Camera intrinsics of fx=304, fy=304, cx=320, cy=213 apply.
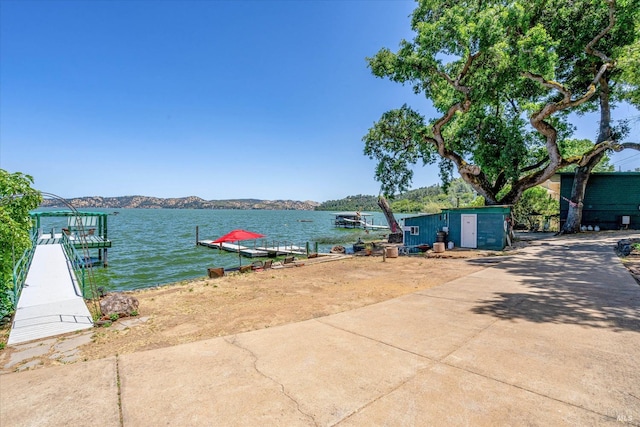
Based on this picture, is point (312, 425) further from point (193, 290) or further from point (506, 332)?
point (193, 290)

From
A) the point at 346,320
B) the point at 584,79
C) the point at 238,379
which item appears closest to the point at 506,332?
the point at 346,320

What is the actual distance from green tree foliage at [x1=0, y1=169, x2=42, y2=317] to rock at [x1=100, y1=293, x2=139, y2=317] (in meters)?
2.24

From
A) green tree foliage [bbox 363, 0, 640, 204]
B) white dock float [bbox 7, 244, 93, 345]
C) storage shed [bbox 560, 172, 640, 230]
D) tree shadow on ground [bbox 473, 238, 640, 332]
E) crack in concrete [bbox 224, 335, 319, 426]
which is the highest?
green tree foliage [bbox 363, 0, 640, 204]

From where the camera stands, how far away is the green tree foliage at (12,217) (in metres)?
7.02

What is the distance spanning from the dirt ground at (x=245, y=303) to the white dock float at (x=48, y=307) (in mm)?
630

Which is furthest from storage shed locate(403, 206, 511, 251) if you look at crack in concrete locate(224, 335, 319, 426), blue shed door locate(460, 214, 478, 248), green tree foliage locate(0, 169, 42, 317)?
green tree foliage locate(0, 169, 42, 317)

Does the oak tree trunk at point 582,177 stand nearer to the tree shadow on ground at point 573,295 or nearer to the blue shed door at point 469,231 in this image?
the blue shed door at point 469,231

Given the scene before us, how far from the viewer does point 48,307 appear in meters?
8.00

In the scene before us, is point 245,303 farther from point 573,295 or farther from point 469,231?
point 469,231

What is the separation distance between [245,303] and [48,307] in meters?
5.07

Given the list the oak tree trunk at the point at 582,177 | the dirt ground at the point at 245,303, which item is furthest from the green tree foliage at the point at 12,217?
the oak tree trunk at the point at 582,177

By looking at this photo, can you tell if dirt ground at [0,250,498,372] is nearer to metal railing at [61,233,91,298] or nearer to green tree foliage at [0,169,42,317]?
metal railing at [61,233,91,298]

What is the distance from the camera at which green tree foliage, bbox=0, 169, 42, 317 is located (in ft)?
23.0

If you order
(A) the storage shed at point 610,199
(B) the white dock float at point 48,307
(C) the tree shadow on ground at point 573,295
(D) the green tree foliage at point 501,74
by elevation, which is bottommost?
(B) the white dock float at point 48,307
